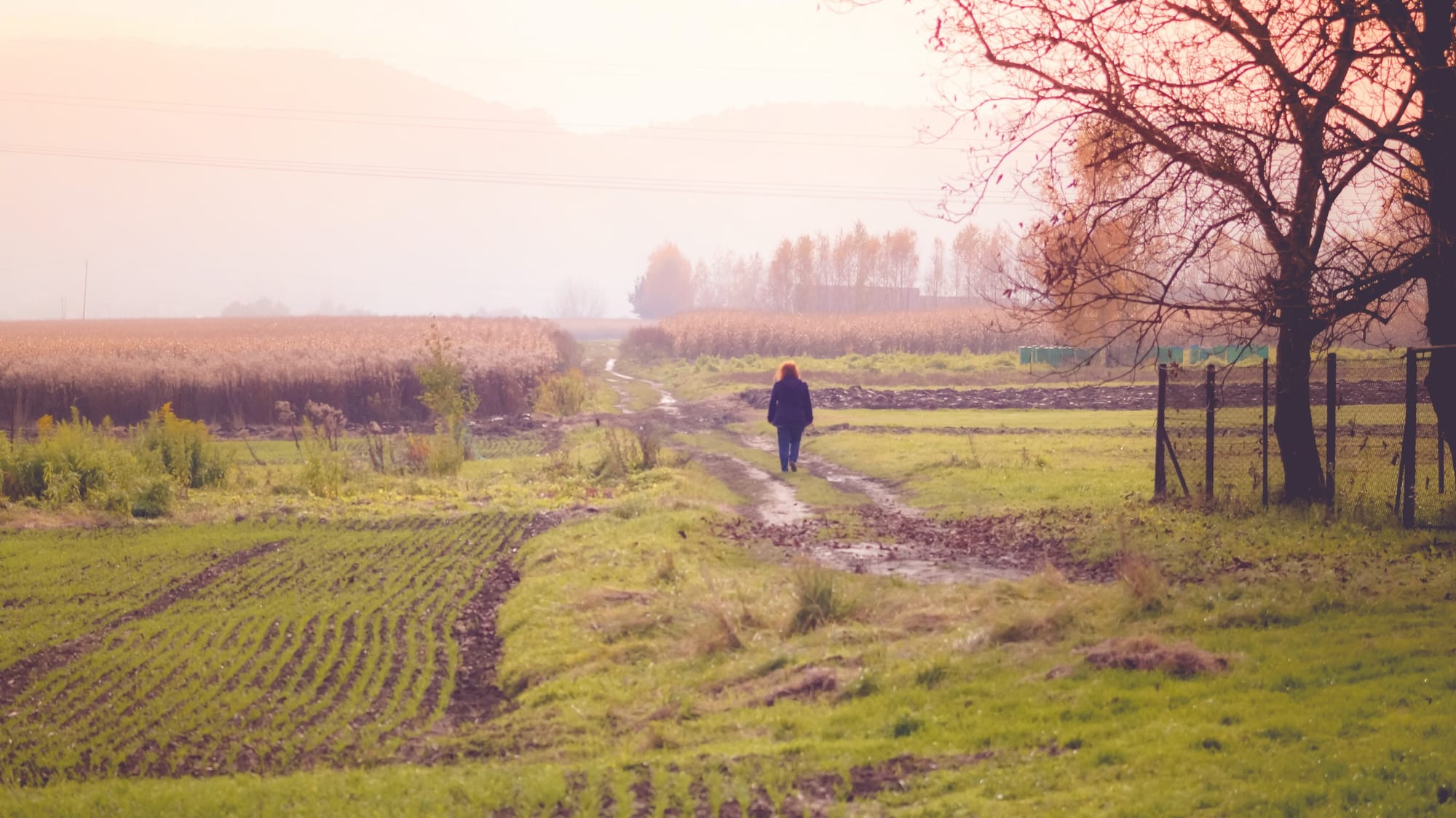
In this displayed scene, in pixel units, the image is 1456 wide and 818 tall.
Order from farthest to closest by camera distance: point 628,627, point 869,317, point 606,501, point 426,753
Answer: point 869,317 < point 606,501 < point 628,627 < point 426,753

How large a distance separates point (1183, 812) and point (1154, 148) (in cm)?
904

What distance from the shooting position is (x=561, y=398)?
42.7m

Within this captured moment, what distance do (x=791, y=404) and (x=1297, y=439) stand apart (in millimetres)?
11295

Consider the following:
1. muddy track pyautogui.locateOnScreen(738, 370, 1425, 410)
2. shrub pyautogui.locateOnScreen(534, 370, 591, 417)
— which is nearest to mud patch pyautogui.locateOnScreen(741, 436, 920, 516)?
shrub pyautogui.locateOnScreen(534, 370, 591, 417)

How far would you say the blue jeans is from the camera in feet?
81.6

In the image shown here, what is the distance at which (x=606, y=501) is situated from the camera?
2156 centimetres

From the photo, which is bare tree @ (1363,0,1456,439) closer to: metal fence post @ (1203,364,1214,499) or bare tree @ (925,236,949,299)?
metal fence post @ (1203,364,1214,499)

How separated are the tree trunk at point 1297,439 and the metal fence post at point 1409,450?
1.66m

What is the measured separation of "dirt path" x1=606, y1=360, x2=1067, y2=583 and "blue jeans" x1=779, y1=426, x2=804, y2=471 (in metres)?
0.45

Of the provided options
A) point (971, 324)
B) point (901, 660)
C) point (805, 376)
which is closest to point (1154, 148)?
point (901, 660)

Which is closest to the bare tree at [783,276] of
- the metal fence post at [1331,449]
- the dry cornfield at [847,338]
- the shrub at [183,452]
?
the dry cornfield at [847,338]

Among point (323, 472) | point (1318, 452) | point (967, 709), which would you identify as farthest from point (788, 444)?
point (967, 709)

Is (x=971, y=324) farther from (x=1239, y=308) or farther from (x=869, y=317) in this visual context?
(x=1239, y=308)

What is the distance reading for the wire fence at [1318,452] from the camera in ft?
42.9
